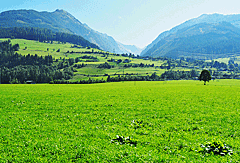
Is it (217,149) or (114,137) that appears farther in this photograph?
(114,137)

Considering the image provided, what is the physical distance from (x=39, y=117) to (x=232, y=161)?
64.8 ft

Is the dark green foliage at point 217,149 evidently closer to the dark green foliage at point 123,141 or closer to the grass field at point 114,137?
the grass field at point 114,137

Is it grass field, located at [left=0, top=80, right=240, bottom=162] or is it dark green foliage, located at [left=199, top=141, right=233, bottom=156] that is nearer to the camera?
grass field, located at [left=0, top=80, right=240, bottom=162]

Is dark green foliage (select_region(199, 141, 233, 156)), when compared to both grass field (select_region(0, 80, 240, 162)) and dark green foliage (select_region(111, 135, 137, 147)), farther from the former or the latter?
dark green foliage (select_region(111, 135, 137, 147))

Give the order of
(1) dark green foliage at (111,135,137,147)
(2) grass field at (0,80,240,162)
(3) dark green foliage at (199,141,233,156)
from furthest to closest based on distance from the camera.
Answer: (1) dark green foliage at (111,135,137,147) < (3) dark green foliage at (199,141,233,156) < (2) grass field at (0,80,240,162)

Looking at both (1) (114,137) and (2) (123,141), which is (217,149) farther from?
(1) (114,137)

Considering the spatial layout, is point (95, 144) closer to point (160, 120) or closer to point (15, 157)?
point (15, 157)

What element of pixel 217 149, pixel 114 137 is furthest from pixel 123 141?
pixel 217 149

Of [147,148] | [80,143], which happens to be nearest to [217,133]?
→ [147,148]

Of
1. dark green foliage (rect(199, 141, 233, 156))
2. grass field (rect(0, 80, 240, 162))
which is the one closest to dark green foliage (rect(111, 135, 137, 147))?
grass field (rect(0, 80, 240, 162))

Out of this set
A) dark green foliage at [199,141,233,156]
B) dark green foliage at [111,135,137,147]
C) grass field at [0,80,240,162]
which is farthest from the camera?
dark green foliage at [111,135,137,147]

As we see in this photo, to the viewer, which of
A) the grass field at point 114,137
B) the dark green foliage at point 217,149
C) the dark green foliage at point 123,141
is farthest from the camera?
the dark green foliage at point 123,141

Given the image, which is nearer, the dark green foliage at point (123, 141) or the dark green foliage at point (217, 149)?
the dark green foliage at point (217, 149)

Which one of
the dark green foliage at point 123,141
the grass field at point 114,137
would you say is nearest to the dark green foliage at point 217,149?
the grass field at point 114,137
